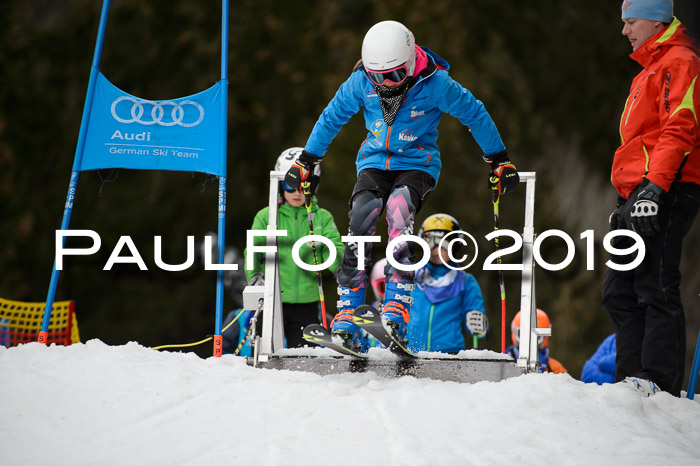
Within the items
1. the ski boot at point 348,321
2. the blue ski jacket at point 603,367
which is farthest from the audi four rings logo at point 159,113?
the blue ski jacket at point 603,367

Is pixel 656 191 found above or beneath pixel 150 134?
beneath

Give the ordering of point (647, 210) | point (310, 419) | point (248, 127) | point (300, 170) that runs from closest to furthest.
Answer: point (310, 419)
point (647, 210)
point (300, 170)
point (248, 127)

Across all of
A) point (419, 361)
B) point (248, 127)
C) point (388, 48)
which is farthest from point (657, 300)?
point (248, 127)

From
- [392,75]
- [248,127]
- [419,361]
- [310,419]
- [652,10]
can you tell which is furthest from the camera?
[248,127]

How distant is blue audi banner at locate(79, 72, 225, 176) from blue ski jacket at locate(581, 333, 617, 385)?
286cm

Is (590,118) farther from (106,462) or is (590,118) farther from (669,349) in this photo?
(106,462)

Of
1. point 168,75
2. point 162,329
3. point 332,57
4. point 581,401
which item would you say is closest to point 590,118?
point 332,57

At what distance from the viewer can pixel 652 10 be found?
315cm

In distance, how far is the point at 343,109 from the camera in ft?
11.9

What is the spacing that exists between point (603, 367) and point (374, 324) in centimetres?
223

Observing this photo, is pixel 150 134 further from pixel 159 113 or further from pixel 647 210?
pixel 647 210

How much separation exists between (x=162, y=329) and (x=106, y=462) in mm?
8753

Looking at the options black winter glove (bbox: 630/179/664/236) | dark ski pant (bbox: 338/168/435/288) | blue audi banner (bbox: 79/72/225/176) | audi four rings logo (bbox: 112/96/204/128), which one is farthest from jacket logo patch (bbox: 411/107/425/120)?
audi four rings logo (bbox: 112/96/204/128)

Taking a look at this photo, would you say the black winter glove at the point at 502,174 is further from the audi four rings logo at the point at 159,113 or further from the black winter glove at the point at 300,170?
the audi four rings logo at the point at 159,113
